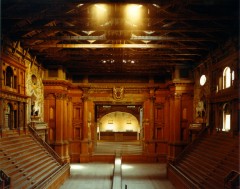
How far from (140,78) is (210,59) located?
8.68 metres

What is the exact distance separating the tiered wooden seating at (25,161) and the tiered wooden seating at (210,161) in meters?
7.49

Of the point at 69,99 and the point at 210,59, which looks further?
the point at 69,99

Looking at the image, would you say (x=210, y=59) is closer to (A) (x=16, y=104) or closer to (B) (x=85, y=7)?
(B) (x=85, y=7)

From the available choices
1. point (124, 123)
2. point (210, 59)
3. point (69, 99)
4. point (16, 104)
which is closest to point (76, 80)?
point (69, 99)

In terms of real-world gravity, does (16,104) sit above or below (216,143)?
above

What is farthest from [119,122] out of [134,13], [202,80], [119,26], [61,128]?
[134,13]

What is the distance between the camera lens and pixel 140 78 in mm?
24125

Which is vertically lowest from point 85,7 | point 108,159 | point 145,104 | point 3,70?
point 108,159

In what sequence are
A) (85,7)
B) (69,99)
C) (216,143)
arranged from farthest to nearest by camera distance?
1. (69,99)
2. (216,143)
3. (85,7)

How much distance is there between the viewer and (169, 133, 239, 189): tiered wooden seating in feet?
37.7

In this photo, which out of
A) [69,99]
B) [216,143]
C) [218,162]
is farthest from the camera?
[69,99]

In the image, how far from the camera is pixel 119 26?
451 inches

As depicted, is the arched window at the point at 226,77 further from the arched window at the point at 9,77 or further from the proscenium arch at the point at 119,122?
the proscenium arch at the point at 119,122

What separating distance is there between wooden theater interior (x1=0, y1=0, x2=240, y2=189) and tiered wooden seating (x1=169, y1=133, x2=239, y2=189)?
0.24 feet
